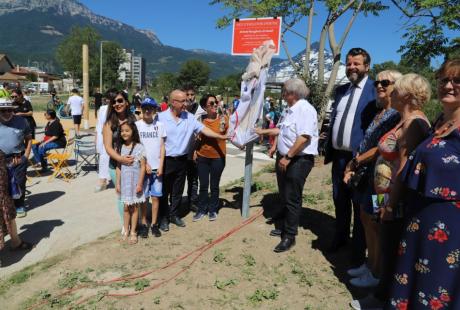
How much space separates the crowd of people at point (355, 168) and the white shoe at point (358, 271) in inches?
0.4

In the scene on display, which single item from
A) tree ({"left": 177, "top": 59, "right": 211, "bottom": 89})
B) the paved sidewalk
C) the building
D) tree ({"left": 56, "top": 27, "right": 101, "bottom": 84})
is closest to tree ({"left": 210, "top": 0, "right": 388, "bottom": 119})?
the paved sidewalk

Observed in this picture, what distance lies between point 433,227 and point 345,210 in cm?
179

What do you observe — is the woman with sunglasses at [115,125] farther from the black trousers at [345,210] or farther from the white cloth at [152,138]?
the black trousers at [345,210]

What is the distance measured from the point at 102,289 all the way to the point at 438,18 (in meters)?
8.11

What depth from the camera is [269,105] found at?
Answer: 1581cm

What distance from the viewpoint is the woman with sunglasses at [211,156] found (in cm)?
477

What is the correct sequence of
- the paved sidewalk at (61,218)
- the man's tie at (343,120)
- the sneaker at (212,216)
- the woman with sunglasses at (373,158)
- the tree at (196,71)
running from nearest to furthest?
the woman with sunglasses at (373,158)
the man's tie at (343,120)
the paved sidewalk at (61,218)
the sneaker at (212,216)
the tree at (196,71)

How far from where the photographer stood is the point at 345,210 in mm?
3789

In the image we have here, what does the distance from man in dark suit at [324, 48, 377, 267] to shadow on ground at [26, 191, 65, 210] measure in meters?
4.95

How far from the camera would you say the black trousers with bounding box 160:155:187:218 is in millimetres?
4551

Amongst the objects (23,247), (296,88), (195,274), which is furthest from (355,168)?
(23,247)

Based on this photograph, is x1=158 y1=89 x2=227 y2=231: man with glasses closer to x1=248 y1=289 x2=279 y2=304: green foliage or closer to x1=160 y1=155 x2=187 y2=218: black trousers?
x1=160 y1=155 x2=187 y2=218: black trousers

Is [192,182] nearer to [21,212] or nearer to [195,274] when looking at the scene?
[195,274]

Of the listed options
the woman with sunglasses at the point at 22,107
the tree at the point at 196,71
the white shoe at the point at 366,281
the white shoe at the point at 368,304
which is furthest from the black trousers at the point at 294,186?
the tree at the point at 196,71
